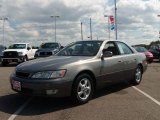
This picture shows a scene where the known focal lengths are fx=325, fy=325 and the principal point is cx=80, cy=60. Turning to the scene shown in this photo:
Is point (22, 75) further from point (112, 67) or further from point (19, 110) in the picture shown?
point (112, 67)

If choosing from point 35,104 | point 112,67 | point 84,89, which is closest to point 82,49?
point 112,67

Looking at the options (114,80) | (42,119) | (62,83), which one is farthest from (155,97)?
(42,119)

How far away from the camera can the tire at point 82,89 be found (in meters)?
7.34

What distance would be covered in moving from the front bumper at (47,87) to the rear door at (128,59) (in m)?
2.82

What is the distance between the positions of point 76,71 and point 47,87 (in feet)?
2.71

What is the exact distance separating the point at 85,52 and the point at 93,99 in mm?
1276

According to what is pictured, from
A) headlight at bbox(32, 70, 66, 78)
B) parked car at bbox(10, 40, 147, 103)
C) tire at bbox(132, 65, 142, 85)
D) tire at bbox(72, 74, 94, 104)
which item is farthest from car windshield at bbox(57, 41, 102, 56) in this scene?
tire at bbox(132, 65, 142, 85)

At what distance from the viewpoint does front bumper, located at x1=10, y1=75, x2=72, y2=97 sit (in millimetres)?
6918

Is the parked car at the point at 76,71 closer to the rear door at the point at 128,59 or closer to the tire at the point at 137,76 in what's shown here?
the rear door at the point at 128,59

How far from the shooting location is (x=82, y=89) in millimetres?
7574

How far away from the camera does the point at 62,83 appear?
23.1 feet

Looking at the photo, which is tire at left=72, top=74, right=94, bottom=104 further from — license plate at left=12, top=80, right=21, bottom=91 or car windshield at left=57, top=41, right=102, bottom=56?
license plate at left=12, top=80, right=21, bottom=91

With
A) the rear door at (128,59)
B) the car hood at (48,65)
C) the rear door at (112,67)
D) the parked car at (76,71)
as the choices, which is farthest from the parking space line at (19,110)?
the rear door at (128,59)

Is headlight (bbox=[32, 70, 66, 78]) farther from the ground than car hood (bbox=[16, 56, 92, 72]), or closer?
closer
